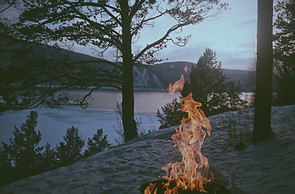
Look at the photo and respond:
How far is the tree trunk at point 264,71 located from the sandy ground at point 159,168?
413 mm

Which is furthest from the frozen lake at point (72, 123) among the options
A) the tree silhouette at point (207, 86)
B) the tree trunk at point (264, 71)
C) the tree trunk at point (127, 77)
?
the tree trunk at point (264, 71)

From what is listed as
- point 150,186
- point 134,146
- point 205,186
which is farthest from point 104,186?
point 134,146

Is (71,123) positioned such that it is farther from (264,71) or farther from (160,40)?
(264,71)

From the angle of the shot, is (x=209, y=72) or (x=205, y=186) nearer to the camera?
(x=205, y=186)

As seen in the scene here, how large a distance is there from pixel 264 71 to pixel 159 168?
384 centimetres

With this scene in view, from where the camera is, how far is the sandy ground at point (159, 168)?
Answer: 13.8ft

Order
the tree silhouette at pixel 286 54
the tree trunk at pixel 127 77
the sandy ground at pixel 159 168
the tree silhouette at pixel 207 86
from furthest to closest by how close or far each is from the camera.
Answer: the tree silhouette at pixel 207 86 → the tree silhouette at pixel 286 54 → the tree trunk at pixel 127 77 → the sandy ground at pixel 159 168

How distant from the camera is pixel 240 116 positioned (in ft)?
29.1

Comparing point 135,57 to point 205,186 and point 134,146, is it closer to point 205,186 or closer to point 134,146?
point 134,146

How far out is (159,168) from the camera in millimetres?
5359

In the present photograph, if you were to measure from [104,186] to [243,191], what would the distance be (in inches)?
104

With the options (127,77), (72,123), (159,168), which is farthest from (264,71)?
(72,123)

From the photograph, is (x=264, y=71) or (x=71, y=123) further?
(x=71, y=123)

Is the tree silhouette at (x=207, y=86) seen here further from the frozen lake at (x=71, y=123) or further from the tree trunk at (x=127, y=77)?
the tree trunk at (x=127, y=77)
